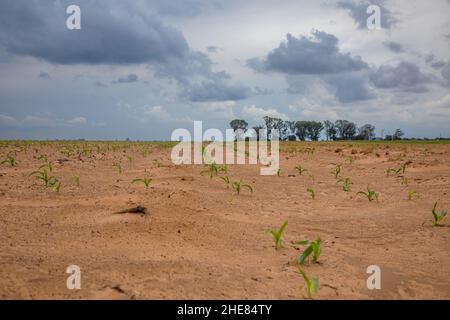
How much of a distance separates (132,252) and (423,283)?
253 centimetres

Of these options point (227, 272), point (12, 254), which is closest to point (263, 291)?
point (227, 272)

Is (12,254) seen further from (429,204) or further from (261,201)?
(429,204)

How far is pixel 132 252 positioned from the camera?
337cm

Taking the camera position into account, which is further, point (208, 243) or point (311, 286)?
point (208, 243)

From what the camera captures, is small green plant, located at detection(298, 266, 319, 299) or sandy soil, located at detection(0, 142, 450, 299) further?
sandy soil, located at detection(0, 142, 450, 299)

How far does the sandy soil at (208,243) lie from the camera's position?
263cm

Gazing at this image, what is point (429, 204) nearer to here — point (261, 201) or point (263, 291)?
point (261, 201)

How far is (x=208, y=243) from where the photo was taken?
3744mm

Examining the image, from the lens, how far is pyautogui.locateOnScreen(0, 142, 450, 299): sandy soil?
2.63m

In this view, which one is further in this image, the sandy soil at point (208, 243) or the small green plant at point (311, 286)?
the sandy soil at point (208, 243)
